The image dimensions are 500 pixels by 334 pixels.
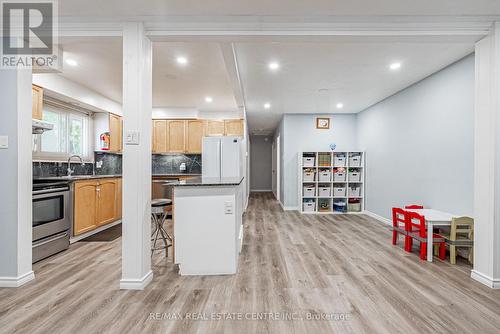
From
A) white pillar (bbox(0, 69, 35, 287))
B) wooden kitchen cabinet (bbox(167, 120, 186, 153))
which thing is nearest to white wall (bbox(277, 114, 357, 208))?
wooden kitchen cabinet (bbox(167, 120, 186, 153))

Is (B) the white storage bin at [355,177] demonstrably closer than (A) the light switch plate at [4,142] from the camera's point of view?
No

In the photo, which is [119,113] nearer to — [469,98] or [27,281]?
[27,281]

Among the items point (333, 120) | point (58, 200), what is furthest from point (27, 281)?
point (333, 120)

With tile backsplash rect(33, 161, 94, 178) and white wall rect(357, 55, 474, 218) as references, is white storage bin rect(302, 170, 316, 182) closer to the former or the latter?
white wall rect(357, 55, 474, 218)

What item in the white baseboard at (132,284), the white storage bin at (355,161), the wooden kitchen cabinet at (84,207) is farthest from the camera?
the white storage bin at (355,161)

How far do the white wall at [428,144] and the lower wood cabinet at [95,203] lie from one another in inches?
203

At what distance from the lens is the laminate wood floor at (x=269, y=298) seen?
1.68 meters

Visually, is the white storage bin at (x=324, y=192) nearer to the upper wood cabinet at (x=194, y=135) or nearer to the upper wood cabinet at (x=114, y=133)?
the upper wood cabinet at (x=194, y=135)

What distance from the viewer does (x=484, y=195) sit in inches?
89.7

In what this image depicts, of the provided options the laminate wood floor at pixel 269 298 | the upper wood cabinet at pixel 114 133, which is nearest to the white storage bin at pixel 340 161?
the laminate wood floor at pixel 269 298

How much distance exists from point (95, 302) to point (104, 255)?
123 cm

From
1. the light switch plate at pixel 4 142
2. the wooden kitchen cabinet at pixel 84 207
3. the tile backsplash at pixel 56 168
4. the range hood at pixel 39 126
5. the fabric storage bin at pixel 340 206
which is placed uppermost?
the range hood at pixel 39 126

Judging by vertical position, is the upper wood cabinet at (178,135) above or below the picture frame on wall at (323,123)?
below

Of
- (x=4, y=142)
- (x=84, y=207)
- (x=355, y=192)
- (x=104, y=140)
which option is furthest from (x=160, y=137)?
(x=355, y=192)
